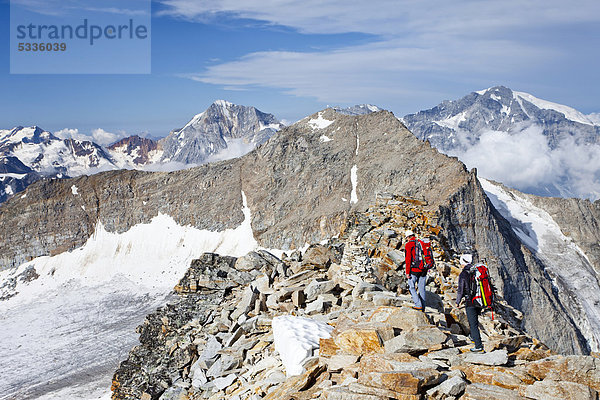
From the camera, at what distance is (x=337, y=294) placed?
58.4 feet

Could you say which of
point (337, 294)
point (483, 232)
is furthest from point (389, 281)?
point (483, 232)

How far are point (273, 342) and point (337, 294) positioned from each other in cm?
385

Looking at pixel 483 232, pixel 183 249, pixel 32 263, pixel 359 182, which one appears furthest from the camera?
pixel 32 263

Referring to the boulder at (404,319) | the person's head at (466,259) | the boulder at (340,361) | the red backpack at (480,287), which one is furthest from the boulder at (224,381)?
the person's head at (466,259)

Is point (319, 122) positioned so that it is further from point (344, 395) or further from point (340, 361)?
point (344, 395)

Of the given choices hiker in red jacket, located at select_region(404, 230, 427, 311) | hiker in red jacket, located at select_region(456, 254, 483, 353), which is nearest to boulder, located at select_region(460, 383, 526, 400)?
hiker in red jacket, located at select_region(456, 254, 483, 353)

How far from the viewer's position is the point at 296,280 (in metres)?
20.2

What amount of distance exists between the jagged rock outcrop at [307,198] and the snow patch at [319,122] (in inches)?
13.5

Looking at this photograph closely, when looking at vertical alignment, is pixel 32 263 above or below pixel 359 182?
below

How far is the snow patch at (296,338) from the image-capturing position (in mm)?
11812

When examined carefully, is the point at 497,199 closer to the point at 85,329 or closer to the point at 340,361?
the point at 85,329

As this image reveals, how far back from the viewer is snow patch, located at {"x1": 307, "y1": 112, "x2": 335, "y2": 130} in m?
126

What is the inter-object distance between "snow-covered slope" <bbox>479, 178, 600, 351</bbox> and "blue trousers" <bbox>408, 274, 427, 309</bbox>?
85.9m

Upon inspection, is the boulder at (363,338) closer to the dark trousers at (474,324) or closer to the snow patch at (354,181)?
the dark trousers at (474,324)
